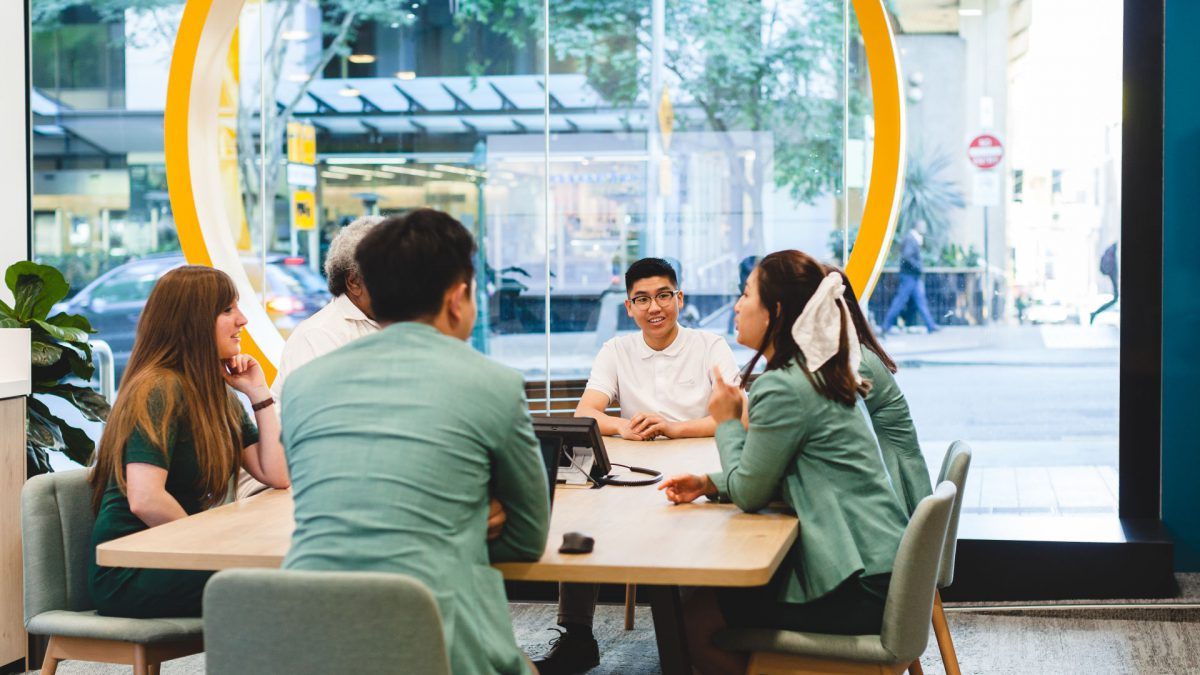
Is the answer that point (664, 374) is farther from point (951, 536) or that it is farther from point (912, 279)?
point (912, 279)

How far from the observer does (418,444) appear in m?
1.86

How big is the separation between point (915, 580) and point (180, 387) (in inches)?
67.2

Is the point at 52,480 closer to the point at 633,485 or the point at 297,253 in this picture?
the point at 633,485

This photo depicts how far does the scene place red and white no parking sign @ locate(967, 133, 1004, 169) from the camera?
5719mm

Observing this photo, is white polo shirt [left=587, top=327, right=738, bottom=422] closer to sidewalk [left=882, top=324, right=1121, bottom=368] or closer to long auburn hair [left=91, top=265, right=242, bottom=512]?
long auburn hair [left=91, top=265, right=242, bottom=512]

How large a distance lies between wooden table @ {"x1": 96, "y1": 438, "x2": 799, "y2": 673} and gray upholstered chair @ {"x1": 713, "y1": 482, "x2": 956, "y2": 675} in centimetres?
18

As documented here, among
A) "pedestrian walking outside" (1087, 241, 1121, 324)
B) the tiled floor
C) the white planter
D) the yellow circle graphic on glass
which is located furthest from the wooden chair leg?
"pedestrian walking outside" (1087, 241, 1121, 324)

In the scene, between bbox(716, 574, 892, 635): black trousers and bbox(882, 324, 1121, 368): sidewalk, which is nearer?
bbox(716, 574, 892, 635): black trousers

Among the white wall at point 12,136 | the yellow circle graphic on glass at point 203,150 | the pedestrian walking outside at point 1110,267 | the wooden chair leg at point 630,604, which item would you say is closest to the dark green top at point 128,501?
the wooden chair leg at point 630,604

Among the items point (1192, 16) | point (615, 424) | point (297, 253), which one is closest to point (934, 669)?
point (615, 424)

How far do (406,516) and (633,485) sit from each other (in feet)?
4.14

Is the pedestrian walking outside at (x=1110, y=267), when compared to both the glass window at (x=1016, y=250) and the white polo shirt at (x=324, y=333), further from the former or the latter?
the white polo shirt at (x=324, y=333)

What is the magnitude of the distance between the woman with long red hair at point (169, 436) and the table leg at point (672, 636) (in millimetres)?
1066

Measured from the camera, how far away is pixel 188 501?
2.85 metres
